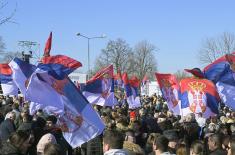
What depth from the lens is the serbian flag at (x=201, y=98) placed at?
1260 cm

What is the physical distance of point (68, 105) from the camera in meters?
7.89

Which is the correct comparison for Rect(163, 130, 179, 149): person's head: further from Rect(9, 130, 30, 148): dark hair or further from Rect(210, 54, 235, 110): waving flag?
Rect(210, 54, 235, 110): waving flag

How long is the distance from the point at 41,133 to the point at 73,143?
2.49 m

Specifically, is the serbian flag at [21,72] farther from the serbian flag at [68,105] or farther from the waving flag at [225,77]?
the waving flag at [225,77]

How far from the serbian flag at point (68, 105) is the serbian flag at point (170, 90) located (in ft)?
21.4

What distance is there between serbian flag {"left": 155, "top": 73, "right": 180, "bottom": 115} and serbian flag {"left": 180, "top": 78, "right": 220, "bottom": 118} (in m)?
1.37

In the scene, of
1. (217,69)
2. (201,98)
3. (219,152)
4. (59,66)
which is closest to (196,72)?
(217,69)

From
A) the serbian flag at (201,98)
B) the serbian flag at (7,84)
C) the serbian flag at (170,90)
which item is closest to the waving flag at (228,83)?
the serbian flag at (201,98)

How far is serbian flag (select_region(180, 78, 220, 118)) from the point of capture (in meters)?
12.6

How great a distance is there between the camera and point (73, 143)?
752 cm

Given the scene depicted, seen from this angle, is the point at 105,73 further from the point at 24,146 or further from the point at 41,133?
the point at 24,146

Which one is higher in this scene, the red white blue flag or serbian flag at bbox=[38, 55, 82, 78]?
serbian flag at bbox=[38, 55, 82, 78]

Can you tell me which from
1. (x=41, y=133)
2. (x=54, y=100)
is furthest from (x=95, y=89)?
(x=54, y=100)

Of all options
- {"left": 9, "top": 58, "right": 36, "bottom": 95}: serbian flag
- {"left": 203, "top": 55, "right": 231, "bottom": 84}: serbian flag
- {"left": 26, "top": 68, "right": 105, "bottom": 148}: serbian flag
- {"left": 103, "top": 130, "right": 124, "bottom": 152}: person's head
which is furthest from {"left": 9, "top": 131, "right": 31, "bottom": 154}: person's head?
{"left": 203, "top": 55, "right": 231, "bottom": 84}: serbian flag
